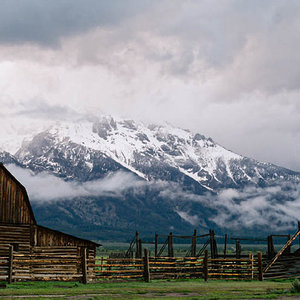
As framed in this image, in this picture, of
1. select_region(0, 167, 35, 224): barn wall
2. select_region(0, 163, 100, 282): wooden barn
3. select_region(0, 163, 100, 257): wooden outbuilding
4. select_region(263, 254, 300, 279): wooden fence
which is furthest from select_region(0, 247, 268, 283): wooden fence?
select_region(0, 167, 35, 224): barn wall

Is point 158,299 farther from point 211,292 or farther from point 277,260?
point 277,260

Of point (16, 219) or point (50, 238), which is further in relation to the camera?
point (50, 238)

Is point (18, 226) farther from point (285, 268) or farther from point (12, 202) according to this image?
point (285, 268)

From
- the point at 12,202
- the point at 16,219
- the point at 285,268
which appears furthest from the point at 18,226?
the point at 285,268

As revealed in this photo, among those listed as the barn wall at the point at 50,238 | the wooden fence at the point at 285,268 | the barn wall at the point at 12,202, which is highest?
the barn wall at the point at 12,202

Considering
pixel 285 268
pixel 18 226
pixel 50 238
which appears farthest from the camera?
pixel 50 238

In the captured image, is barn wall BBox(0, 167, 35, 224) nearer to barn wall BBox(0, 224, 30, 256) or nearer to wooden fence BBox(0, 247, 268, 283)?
barn wall BBox(0, 224, 30, 256)

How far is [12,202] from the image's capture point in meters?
47.7

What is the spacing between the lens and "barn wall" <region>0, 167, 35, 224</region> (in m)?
→ 47.3

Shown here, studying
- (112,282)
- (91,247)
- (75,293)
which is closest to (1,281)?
(112,282)

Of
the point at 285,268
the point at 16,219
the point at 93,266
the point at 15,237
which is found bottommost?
the point at 285,268

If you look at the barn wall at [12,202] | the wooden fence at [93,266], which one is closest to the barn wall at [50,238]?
the wooden fence at [93,266]

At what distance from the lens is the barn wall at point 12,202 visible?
1864 inches

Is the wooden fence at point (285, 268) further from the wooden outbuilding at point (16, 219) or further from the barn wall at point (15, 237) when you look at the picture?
the barn wall at point (15, 237)
